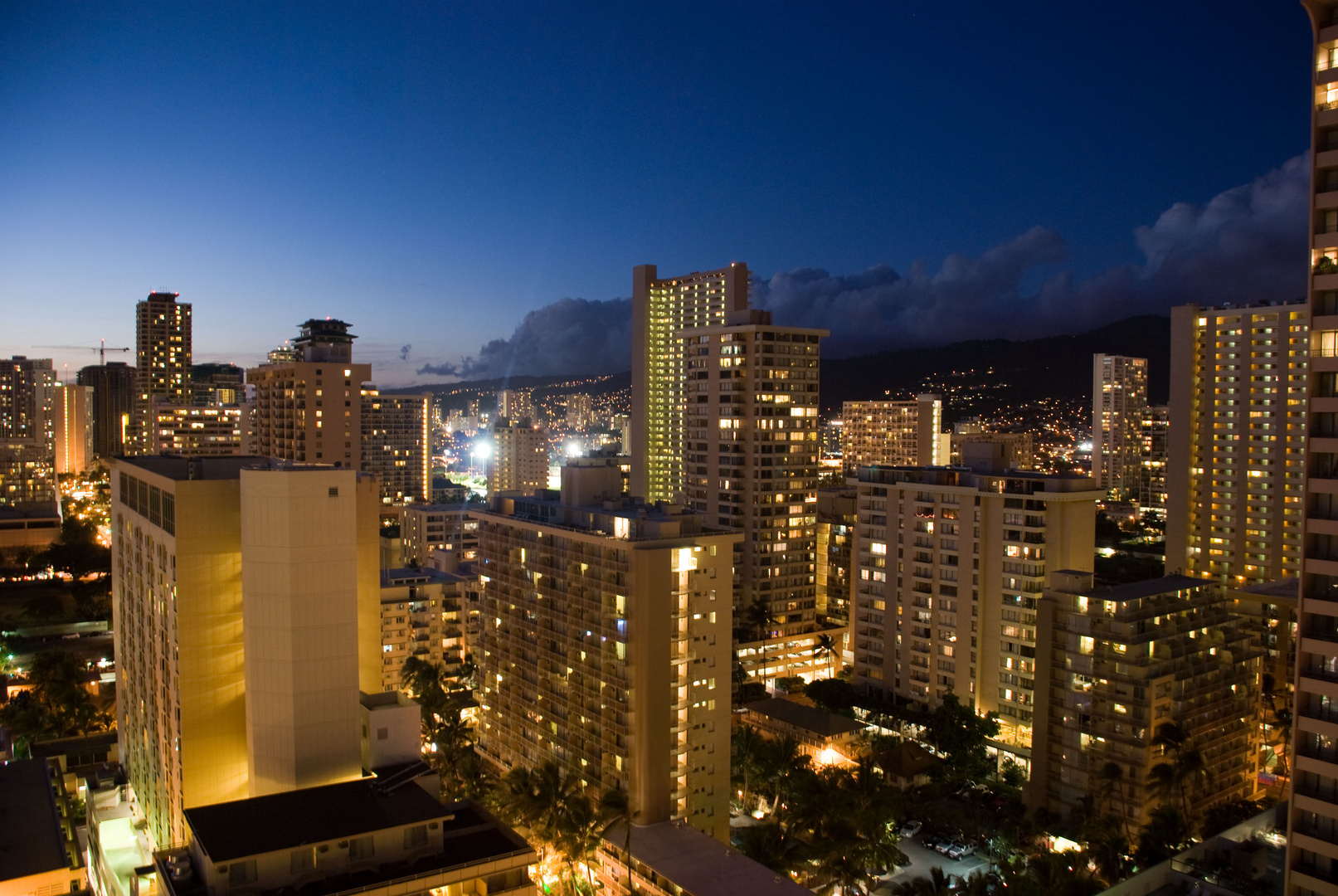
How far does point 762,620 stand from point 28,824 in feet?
150

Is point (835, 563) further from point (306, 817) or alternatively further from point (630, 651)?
point (306, 817)

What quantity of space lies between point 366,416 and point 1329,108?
400 feet

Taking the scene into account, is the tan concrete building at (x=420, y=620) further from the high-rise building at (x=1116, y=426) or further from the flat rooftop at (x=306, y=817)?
the high-rise building at (x=1116, y=426)

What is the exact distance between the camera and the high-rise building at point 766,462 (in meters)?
70.8

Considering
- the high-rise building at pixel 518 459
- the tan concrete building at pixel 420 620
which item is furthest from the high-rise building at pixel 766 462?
the high-rise building at pixel 518 459

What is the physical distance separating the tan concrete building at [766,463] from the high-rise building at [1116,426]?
97.3m

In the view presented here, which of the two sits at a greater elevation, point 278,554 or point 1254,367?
point 1254,367

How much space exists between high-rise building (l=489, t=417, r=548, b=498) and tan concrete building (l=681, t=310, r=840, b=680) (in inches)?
3520

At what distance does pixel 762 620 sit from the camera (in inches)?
2569

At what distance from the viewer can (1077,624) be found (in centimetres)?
4184

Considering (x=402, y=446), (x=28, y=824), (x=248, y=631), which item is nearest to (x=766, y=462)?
(x=248, y=631)

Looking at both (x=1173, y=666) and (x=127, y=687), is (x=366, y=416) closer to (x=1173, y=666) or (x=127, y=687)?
(x=127, y=687)

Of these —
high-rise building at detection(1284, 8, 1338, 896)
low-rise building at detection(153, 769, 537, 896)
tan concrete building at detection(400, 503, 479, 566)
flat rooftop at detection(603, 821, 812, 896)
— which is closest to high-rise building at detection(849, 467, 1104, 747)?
flat rooftop at detection(603, 821, 812, 896)

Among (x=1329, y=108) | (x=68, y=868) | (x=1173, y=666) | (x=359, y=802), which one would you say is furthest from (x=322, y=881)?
(x=1173, y=666)
